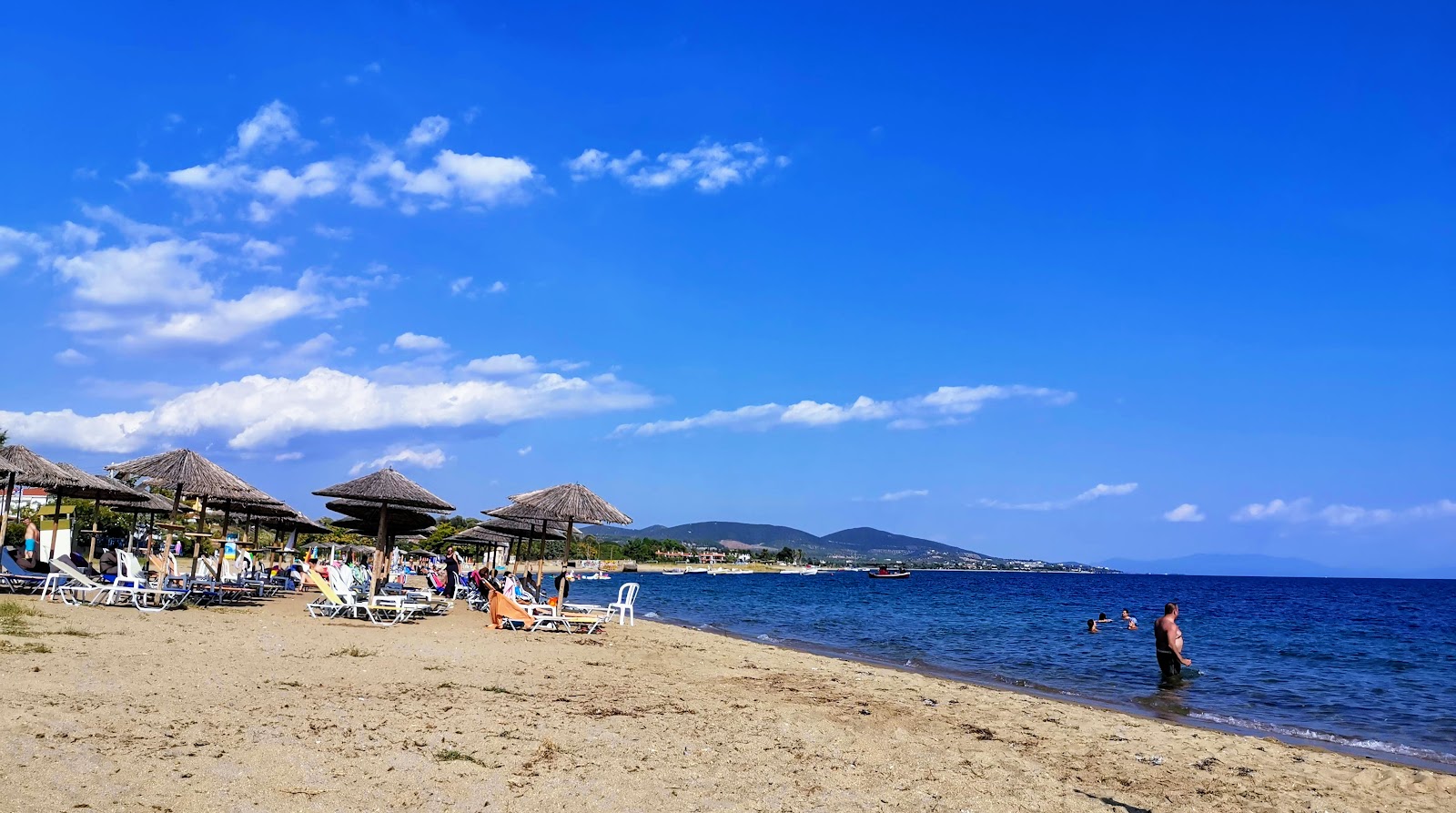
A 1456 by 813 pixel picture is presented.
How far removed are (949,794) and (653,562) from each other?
145 m

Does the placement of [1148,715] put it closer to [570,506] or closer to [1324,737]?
[1324,737]

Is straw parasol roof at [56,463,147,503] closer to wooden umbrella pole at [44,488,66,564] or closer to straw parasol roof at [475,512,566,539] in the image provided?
wooden umbrella pole at [44,488,66,564]

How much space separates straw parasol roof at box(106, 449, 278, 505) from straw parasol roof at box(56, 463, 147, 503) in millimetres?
927

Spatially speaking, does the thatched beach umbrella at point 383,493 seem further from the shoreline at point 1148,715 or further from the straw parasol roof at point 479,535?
the straw parasol roof at point 479,535

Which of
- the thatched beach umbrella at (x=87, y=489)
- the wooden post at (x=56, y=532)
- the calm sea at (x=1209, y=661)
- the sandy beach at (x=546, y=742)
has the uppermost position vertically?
the thatched beach umbrella at (x=87, y=489)

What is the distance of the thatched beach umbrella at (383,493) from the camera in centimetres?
1582

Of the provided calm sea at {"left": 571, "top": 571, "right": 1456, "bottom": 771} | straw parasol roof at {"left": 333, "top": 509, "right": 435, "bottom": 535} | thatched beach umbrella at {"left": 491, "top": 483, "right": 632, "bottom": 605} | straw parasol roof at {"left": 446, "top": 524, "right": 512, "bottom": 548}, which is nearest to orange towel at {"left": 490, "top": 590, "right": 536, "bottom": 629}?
thatched beach umbrella at {"left": 491, "top": 483, "right": 632, "bottom": 605}

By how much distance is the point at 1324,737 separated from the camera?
10812mm

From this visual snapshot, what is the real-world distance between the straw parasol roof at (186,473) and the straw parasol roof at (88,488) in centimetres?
93

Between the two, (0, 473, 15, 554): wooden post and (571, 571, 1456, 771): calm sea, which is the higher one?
(0, 473, 15, 554): wooden post

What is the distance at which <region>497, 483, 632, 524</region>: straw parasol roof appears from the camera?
16984mm

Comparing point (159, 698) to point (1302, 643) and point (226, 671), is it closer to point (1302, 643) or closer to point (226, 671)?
point (226, 671)

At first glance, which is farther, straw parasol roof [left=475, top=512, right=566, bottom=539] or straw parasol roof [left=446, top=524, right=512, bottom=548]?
straw parasol roof [left=446, top=524, right=512, bottom=548]

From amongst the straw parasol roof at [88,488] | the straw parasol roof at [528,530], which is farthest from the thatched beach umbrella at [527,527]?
the straw parasol roof at [88,488]
